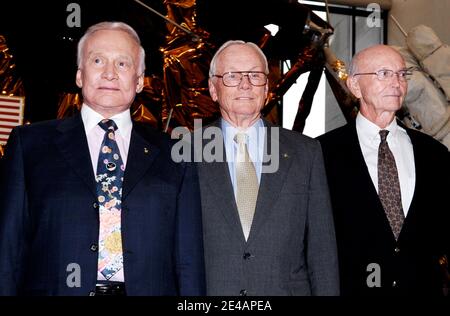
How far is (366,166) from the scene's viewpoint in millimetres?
2428

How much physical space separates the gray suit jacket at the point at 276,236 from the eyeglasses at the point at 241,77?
280 mm

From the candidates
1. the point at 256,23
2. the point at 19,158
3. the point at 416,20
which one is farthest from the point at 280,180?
the point at 416,20

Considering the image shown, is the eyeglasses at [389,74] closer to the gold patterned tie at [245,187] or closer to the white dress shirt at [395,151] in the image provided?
the white dress shirt at [395,151]

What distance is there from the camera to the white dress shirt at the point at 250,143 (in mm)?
2256

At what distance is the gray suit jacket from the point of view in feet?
6.80

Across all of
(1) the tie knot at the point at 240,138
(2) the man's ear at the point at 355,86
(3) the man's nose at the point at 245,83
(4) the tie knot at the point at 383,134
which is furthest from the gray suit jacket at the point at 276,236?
(2) the man's ear at the point at 355,86

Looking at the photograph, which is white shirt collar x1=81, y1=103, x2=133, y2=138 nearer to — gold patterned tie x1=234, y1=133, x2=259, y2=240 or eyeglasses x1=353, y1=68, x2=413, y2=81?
gold patterned tie x1=234, y1=133, x2=259, y2=240

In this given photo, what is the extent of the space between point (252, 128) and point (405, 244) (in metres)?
0.67

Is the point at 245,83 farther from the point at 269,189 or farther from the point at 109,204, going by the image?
the point at 109,204

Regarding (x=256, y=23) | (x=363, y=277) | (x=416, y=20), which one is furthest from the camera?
(x=416, y=20)

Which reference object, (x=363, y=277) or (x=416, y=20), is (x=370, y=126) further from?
(x=416, y=20)

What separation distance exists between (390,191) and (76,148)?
3.71 ft

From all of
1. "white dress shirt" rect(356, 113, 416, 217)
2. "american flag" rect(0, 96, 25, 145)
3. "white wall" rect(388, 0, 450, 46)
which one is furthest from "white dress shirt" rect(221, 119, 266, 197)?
"white wall" rect(388, 0, 450, 46)

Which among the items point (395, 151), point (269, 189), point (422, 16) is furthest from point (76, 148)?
point (422, 16)
